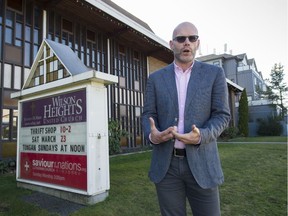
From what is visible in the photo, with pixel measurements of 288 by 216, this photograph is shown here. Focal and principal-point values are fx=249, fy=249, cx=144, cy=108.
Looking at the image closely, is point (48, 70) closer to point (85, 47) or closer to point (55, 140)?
point (55, 140)

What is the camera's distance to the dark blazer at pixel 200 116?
72.4 inches

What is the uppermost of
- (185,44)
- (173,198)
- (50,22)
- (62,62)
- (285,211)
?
(50,22)

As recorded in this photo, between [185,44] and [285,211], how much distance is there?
3498 mm

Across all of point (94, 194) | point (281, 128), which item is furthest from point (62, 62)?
point (281, 128)

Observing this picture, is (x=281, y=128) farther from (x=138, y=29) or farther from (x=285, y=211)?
(x=285, y=211)

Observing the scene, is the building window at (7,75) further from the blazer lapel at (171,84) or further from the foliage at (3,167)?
the blazer lapel at (171,84)

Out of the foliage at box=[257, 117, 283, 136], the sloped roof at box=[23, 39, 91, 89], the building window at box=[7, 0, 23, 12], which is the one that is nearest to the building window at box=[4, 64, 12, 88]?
the building window at box=[7, 0, 23, 12]

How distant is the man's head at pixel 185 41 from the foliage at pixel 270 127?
31.5 m

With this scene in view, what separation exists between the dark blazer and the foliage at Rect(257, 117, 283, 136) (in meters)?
31.4

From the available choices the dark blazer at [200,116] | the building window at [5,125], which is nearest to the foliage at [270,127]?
the building window at [5,125]

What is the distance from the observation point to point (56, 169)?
17.1 feet

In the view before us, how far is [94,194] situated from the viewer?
181 inches

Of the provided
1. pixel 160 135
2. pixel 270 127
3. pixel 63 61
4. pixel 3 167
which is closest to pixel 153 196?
pixel 63 61

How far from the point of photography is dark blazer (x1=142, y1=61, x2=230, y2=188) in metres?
1.84
